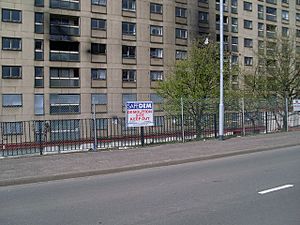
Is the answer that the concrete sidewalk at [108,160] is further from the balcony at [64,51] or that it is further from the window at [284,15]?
the window at [284,15]

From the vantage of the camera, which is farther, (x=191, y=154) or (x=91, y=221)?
(x=191, y=154)

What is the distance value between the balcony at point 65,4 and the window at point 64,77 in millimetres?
6589

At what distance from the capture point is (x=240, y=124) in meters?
20.8

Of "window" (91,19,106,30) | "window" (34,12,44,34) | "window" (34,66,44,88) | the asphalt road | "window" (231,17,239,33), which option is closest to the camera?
the asphalt road

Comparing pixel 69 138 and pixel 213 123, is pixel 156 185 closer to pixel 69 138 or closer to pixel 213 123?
pixel 69 138

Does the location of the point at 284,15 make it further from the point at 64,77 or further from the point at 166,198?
the point at 166,198

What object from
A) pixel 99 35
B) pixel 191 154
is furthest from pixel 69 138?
pixel 99 35

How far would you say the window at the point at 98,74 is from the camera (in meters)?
42.7

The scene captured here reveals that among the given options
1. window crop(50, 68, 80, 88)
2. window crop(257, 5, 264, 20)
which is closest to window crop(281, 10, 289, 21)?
window crop(257, 5, 264, 20)

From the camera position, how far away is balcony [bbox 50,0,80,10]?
131 ft

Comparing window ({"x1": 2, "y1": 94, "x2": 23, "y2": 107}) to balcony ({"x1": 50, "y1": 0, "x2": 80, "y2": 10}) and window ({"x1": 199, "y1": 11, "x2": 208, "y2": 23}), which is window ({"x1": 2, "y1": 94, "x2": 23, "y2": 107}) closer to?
balcony ({"x1": 50, "y1": 0, "x2": 80, "y2": 10})

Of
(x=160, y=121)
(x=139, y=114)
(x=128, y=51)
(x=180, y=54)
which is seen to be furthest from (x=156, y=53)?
(x=139, y=114)

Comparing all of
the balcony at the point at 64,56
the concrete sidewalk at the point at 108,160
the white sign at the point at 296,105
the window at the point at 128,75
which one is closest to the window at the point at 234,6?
the window at the point at 128,75

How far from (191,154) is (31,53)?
3008 cm
